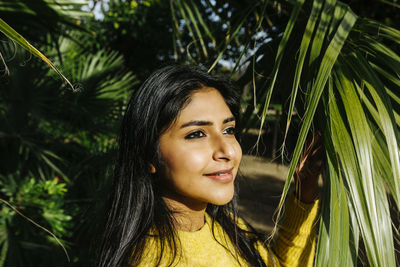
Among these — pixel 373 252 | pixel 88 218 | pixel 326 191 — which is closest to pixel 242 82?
pixel 326 191

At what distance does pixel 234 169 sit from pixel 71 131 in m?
1.83

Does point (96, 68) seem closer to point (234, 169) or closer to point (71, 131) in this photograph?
point (71, 131)

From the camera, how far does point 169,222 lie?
3.12 ft

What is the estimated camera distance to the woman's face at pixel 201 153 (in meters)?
0.85

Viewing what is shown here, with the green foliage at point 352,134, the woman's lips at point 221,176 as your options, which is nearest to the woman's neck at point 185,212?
the woman's lips at point 221,176

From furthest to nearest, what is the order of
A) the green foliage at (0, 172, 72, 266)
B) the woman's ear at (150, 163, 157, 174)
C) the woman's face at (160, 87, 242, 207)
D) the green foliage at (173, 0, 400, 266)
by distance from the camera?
the green foliage at (0, 172, 72, 266)
the woman's ear at (150, 163, 157, 174)
the woman's face at (160, 87, 242, 207)
the green foliage at (173, 0, 400, 266)

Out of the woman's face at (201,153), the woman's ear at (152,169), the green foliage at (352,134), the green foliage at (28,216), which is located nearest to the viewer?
the green foliage at (352,134)

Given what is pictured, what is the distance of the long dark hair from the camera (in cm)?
92

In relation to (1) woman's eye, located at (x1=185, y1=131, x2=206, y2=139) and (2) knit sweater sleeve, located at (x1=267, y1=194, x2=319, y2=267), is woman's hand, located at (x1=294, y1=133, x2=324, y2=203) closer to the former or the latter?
(2) knit sweater sleeve, located at (x1=267, y1=194, x2=319, y2=267)

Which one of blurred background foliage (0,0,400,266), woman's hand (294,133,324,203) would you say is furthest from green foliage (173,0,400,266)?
woman's hand (294,133,324,203)

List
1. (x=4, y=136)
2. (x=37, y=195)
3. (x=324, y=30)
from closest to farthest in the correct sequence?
1. (x=324, y=30)
2. (x=37, y=195)
3. (x=4, y=136)

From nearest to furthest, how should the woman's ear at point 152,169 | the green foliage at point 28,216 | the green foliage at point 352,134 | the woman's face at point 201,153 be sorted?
the green foliage at point 352,134 < the woman's face at point 201,153 < the woman's ear at point 152,169 < the green foliage at point 28,216

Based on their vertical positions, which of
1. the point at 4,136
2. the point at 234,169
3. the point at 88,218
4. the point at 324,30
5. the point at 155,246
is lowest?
the point at 88,218

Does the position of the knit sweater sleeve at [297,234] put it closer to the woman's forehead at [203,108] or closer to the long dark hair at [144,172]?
the long dark hair at [144,172]
